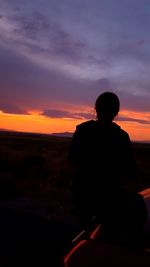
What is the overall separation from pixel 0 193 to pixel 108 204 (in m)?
11.5

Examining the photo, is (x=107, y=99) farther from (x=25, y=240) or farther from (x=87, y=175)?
(x=25, y=240)

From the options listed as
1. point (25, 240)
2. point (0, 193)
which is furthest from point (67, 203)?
point (25, 240)

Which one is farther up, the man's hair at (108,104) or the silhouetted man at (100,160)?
the man's hair at (108,104)

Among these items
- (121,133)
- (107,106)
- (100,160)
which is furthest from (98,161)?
(107,106)

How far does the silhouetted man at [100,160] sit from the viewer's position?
4152 mm

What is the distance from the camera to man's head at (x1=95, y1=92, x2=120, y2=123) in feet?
14.4

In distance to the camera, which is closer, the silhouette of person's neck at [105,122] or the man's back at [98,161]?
the man's back at [98,161]

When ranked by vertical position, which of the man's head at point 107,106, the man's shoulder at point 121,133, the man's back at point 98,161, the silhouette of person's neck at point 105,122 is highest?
the man's head at point 107,106

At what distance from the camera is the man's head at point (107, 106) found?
14.4 feet

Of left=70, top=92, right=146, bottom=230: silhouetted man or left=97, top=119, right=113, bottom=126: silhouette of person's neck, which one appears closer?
left=70, top=92, right=146, bottom=230: silhouetted man

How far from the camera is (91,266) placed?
3674 millimetres

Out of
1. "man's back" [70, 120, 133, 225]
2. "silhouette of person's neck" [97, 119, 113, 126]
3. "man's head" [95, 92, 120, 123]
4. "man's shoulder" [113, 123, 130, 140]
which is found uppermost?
"man's head" [95, 92, 120, 123]

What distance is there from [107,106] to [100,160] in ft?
1.41

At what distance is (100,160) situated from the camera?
4273mm
